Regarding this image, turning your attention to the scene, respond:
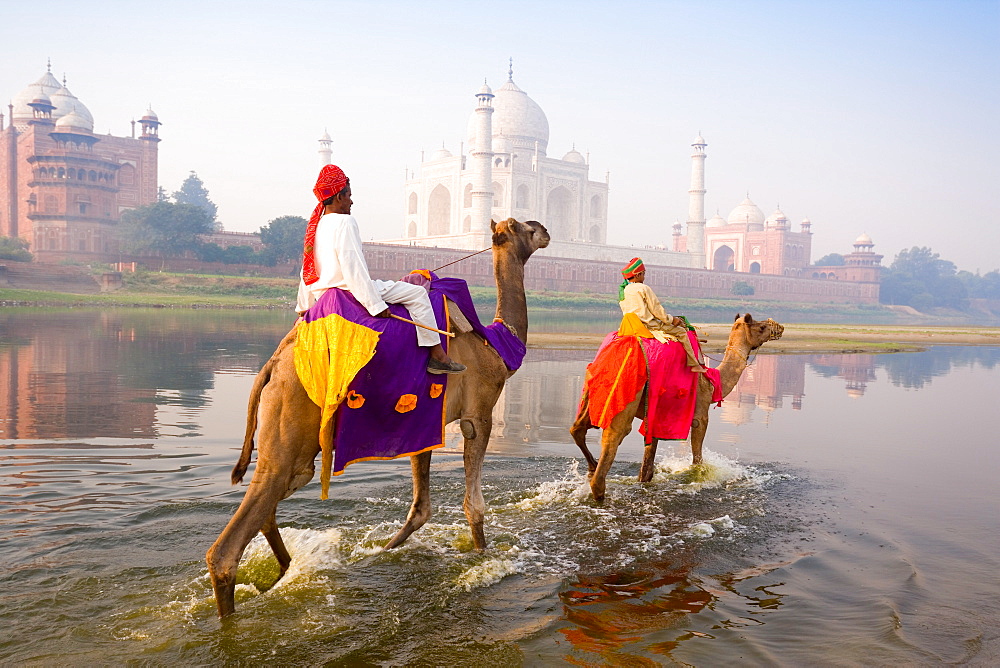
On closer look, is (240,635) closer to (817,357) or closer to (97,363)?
(97,363)

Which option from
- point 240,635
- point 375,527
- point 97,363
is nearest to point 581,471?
point 375,527

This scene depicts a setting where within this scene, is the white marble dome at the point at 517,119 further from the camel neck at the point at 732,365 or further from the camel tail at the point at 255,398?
the camel tail at the point at 255,398

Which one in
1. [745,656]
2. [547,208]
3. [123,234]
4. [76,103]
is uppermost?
[76,103]

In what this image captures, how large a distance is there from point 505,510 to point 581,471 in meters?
1.32

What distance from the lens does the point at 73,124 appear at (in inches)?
1953

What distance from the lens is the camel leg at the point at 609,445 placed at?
201 inches

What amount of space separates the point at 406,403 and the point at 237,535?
0.91 meters

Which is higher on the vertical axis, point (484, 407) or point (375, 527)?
point (484, 407)

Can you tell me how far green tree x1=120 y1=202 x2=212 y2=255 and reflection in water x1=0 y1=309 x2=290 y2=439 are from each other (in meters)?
24.0

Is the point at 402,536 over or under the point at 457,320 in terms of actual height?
under

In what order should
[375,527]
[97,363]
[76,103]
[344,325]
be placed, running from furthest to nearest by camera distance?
[76,103], [97,363], [375,527], [344,325]

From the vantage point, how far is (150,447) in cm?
623

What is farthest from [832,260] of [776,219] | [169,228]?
[169,228]

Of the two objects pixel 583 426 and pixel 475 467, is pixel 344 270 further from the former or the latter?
pixel 583 426
